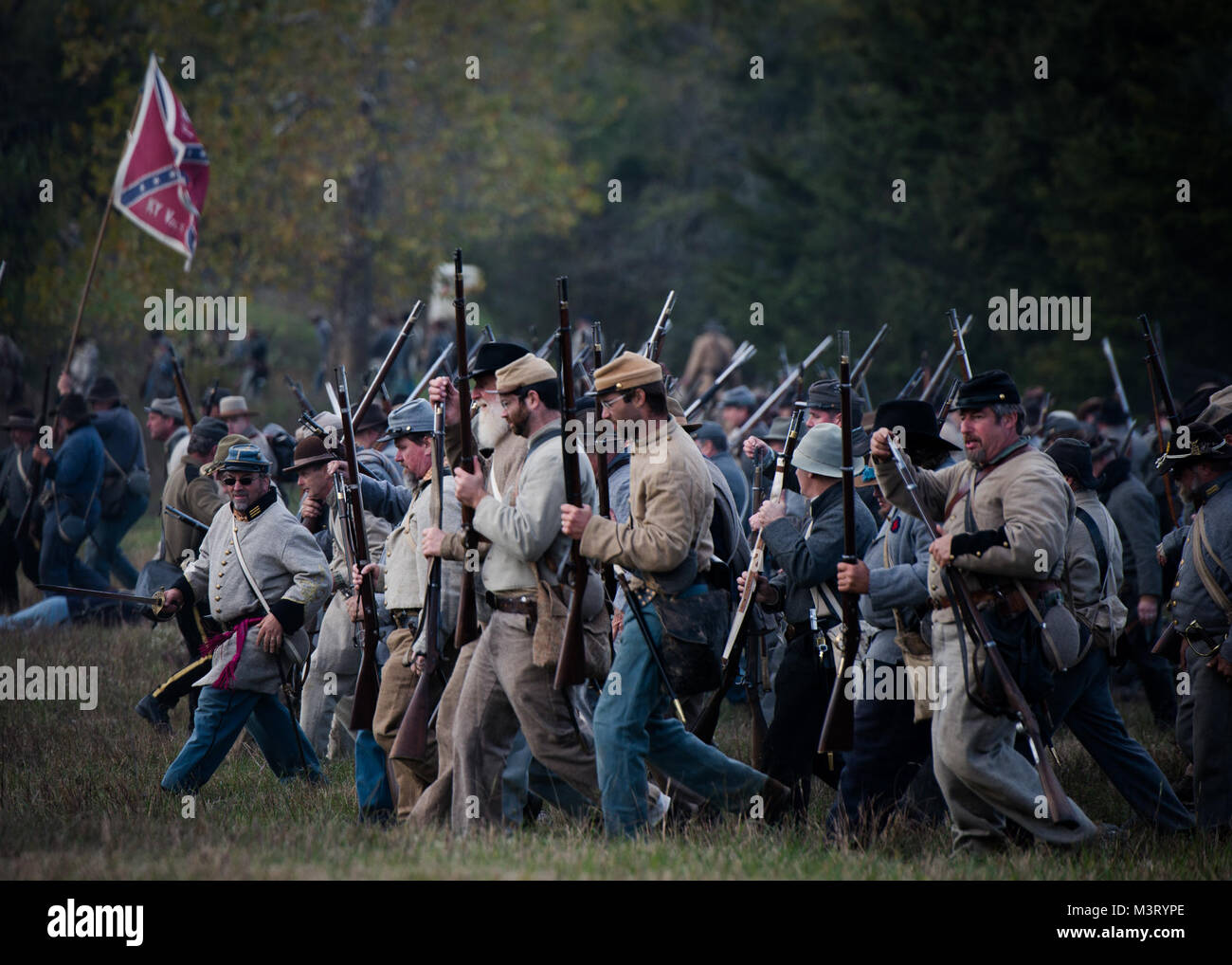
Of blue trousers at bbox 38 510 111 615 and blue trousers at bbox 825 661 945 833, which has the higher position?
blue trousers at bbox 38 510 111 615

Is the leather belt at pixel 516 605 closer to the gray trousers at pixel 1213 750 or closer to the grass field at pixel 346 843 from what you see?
the grass field at pixel 346 843

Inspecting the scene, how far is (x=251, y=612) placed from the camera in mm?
9078

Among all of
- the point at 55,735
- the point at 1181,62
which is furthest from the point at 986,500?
the point at 1181,62

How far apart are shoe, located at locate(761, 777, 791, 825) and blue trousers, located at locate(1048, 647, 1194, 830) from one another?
1.57m

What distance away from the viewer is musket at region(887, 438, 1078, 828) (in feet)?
22.6

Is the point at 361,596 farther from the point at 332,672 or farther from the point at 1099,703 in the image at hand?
the point at 1099,703

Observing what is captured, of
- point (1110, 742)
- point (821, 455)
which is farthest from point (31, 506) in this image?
point (1110, 742)

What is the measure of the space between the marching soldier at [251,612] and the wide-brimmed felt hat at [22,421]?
20.2ft

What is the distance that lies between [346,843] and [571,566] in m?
1.59

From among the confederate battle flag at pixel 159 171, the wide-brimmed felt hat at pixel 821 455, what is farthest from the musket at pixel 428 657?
the confederate battle flag at pixel 159 171

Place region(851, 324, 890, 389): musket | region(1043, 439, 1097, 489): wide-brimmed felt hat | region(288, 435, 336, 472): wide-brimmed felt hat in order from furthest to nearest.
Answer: region(851, 324, 890, 389): musket → region(288, 435, 336, 472): wide-brimmed felt hat → region(1043, 439, 1097, 489): wide-brimmed felt hat

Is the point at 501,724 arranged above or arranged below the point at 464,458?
below

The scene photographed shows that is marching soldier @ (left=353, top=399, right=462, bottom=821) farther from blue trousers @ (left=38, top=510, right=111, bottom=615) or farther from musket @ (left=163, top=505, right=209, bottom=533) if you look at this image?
blue trousers @ (left=38, top=510, right=111, bottom=615)

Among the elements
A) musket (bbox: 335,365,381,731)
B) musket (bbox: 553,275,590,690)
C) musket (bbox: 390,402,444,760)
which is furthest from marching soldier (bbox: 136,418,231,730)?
musket (bbox: 553,275,590,690)
